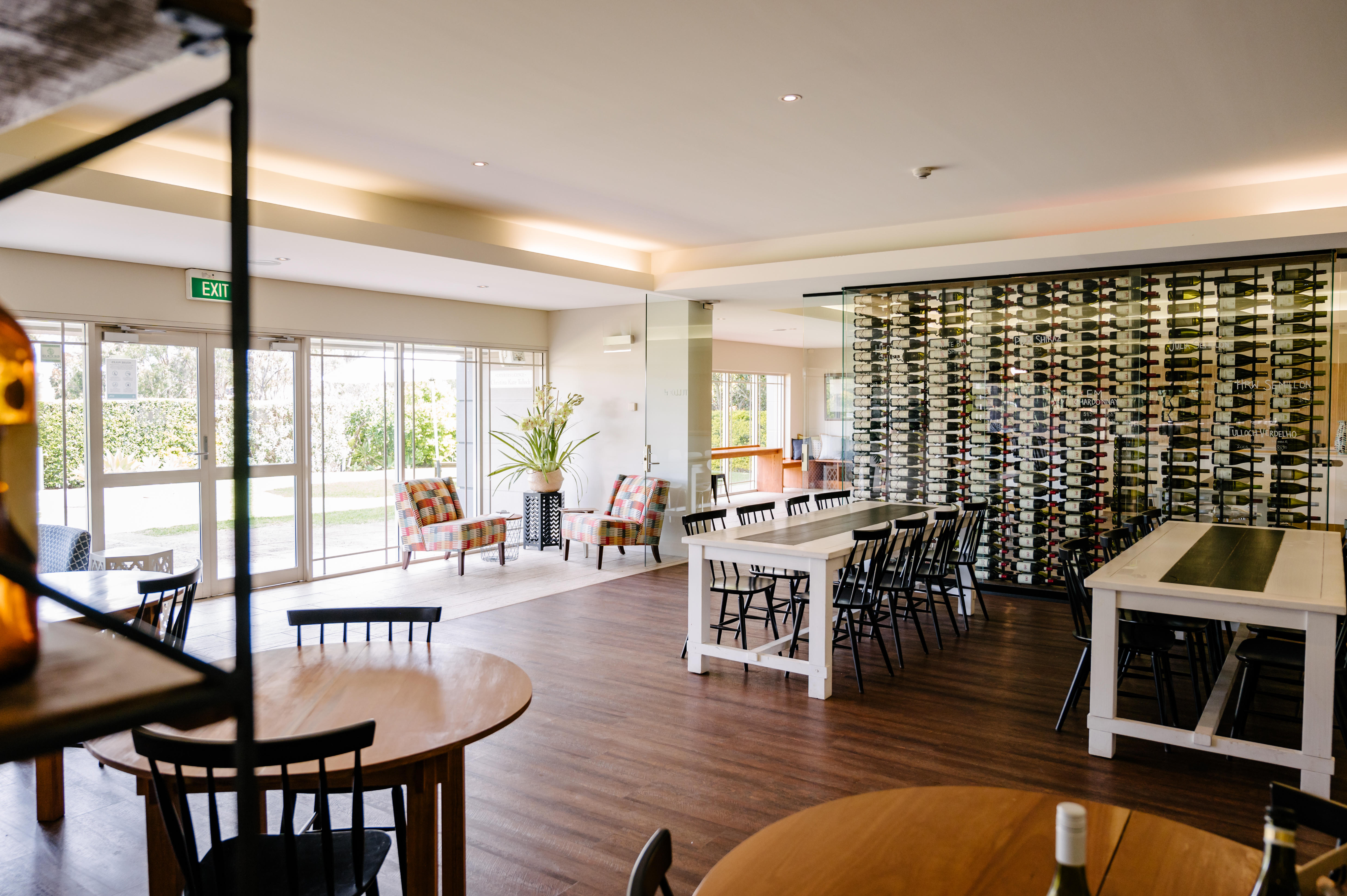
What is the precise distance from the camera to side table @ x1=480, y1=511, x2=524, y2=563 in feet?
28.9

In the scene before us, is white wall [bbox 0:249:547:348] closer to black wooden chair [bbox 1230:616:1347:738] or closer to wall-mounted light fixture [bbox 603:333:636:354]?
wall-mounted light fixture [bbox 603:333:636:354]

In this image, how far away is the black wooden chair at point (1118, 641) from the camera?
4027 mm

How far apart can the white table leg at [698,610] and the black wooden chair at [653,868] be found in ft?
11.1

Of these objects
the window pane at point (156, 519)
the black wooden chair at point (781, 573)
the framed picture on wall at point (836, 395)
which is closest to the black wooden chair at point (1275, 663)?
the black wooden chair at point (781, 573)

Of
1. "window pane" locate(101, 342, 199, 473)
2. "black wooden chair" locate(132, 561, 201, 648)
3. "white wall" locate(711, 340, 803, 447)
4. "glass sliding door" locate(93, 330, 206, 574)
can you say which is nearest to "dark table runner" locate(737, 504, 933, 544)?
"black wooden chair" locate(132, 561, 201, 648)

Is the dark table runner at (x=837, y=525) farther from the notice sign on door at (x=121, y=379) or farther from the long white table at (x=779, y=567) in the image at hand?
the notice sign on door at (x=121, y=379)

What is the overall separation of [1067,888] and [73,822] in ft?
11.7

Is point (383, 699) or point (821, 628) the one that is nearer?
point (383, 699)

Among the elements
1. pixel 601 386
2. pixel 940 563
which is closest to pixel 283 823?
pixel 940 563

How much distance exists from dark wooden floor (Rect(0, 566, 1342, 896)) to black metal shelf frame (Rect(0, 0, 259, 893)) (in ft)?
8.80

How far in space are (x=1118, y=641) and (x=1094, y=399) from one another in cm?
333

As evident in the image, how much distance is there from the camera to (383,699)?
2.42 m

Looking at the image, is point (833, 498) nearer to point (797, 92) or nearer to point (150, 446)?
point (797, 92)

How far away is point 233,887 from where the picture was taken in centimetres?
200
